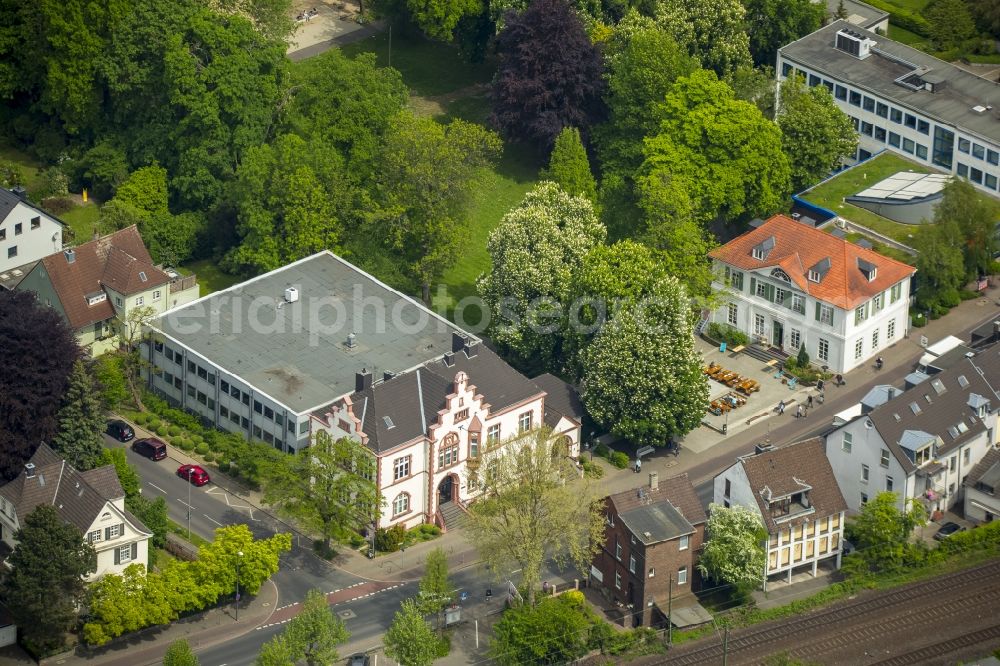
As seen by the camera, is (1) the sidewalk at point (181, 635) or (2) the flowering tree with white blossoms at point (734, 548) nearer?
(1) the sidewalk at point (181, 635)

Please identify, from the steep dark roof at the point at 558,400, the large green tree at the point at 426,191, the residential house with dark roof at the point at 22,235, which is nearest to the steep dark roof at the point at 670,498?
the steep dark roof at the point at 558,400

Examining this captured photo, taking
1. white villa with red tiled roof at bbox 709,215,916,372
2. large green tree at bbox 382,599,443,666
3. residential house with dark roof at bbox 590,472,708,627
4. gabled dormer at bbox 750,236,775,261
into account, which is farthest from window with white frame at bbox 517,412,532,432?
gabled dormer at bbox 750,236,775,261

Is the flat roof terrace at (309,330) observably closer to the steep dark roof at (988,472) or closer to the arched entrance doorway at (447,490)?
the arched entrance doorway at (447,490)

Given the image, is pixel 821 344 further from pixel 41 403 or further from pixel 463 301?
pixel 41 403

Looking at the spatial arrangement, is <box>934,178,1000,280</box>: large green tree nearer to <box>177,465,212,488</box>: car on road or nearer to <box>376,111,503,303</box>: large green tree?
<box>376,111,503,303</box>: large green tree

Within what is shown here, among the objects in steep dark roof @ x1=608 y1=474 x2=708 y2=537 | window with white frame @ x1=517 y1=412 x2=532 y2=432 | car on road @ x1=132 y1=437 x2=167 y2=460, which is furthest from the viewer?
car on road @ x1=132 y1=437 x2=167 y2=460

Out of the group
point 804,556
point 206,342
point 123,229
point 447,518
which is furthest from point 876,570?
point 123,229
